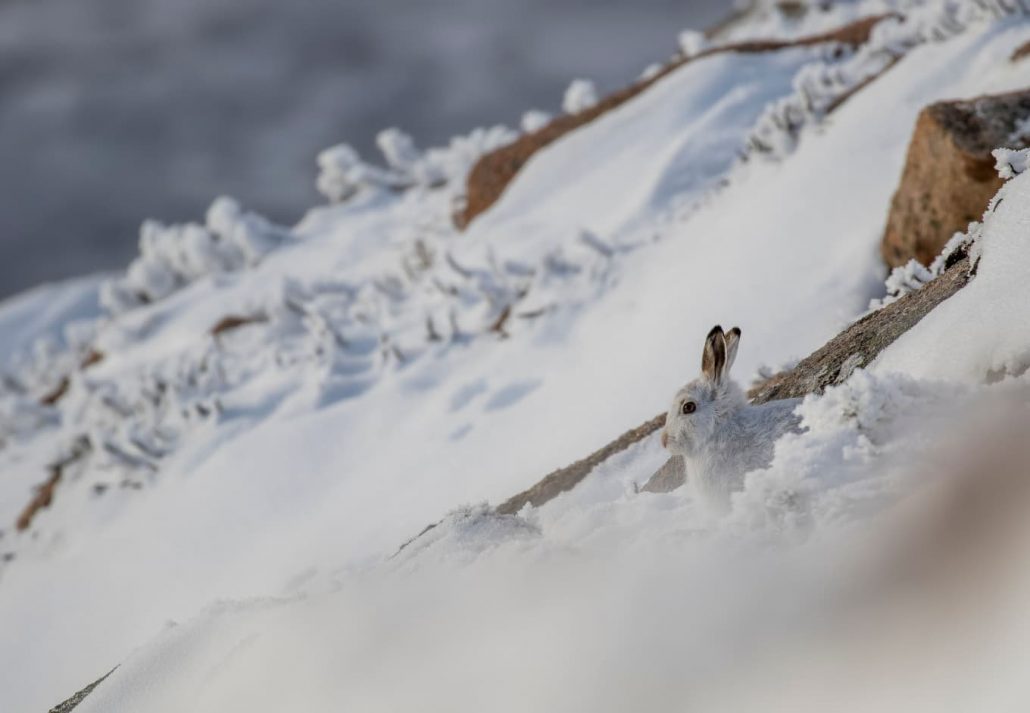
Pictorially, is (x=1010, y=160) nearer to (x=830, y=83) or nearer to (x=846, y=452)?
(x=846, y=452)

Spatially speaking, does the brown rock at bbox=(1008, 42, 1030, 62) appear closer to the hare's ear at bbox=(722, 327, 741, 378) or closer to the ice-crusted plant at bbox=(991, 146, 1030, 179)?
the ice-crusted plant at bbox=(991, 146, 1030, 179)

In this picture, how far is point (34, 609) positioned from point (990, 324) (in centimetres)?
1593

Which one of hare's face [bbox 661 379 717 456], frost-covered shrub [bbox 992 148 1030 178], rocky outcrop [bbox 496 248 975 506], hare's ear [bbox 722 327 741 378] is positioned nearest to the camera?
hare's face [bbox 661 379 717 456]

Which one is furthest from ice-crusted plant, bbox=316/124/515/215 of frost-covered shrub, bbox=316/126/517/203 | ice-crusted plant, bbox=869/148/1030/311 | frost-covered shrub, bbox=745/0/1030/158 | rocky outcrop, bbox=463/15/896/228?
ice-crusted plant, bbox=869/148/1030/311

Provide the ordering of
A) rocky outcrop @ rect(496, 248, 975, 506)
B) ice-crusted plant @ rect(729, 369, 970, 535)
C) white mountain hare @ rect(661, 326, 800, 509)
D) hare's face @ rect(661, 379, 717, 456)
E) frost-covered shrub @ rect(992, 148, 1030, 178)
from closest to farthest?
1. ice-crusted plant @ rect(729, 369, 970, 535)
2. white mountain hare @ rect(661, 326, 800, 509)
3. hare's face @ rect(661, 379, 717, 456)
4. frost-covered shrub @ rect(992, 148, 1030, 178)
5. rocky outcrop @ rect(496, 248, 975, 506)

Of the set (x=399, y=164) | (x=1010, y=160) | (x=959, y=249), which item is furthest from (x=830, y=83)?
(x=399, y=164)

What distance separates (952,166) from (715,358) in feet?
18.4

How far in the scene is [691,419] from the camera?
4.12 metres

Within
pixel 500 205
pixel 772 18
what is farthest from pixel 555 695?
pixel 772 18

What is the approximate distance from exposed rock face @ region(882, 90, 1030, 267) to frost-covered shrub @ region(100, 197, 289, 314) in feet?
88.5

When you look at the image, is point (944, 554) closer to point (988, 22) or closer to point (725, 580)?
point (725, 580)

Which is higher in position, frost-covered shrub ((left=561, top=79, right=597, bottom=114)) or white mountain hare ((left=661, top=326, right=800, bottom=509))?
frost-covered shrub ((left=561, top=79, right=597, bottom=114))

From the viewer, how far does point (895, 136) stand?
38.2 feet

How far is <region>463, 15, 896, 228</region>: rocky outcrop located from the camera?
2234 cm
